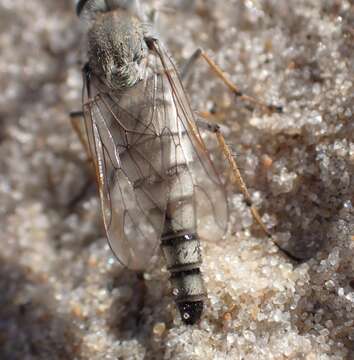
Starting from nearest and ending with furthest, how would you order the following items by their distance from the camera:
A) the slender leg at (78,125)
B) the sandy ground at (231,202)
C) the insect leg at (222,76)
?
the sandy ground at (231,202) → the insect leg at (222,76) → the slender leg at (78,125)

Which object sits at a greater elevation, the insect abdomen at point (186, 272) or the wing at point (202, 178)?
the wing at point (202, 178)

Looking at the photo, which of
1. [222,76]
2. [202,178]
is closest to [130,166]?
[202,178]

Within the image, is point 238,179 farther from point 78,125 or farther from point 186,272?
point 78,125

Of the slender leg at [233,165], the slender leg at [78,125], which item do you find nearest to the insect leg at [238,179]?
the slender leg at [233,165]

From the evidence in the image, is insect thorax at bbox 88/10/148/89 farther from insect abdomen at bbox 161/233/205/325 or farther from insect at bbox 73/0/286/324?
insect abdomen at bbox 161/233/205/325

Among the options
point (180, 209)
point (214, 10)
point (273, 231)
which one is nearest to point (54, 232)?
point (180, 209)

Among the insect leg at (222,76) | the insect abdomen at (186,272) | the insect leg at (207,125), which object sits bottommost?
the insect abdomen at (186,272)

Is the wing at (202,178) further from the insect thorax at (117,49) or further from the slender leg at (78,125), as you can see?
the slender leg at (78,125)

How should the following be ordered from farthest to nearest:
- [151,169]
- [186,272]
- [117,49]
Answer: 1. [117,49]
2. [151,169]
3. [186,272]
